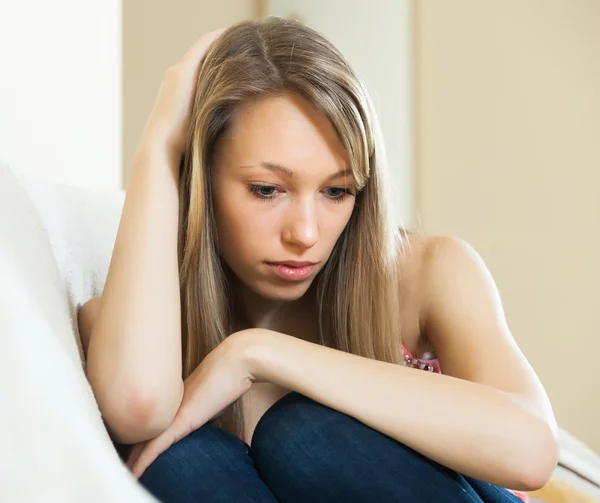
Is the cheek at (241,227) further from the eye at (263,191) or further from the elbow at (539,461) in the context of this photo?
the elbow at (539,461)

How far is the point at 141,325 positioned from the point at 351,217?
1.26 ft

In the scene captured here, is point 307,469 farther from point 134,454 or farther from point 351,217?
point 351,217

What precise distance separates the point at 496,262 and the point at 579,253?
0.28 m

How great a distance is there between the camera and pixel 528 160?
268 centimetres

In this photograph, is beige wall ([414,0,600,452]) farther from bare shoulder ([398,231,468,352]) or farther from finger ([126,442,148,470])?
finger ([126,442,148,470])

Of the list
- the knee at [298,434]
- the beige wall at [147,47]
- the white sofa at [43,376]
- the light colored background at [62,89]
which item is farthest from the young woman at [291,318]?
the beige wall at [147,47]

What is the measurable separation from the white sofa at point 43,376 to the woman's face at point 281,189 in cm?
25

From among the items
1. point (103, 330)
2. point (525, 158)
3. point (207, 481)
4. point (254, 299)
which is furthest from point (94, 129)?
point (525, 158)

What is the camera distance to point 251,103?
3.42ft

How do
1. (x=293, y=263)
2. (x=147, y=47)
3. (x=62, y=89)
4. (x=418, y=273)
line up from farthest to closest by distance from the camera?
(x=147, y=47) → (x=62, y=89) → (x=418, y=273) → (x=293, y=263)

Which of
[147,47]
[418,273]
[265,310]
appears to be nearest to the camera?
[418,273]

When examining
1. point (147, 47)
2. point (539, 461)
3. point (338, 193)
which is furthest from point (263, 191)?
point (147, 47)

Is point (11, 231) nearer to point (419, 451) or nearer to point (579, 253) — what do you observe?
point (419, 451)

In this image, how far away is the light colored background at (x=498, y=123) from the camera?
258 centimetres
